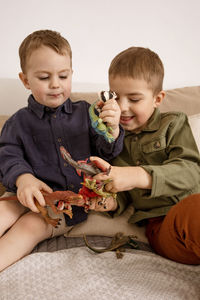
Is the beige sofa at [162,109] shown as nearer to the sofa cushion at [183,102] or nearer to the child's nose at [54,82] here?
the sofa cushion at [183,102]

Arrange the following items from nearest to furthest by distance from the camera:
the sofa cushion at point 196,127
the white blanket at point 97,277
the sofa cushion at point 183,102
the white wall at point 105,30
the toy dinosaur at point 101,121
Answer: the white blanket at point 97,277
the toy dinosaur at point 101,121
the sofa cushion at point 196,127
the sofa cushion at point 183,102
the white wall at point 105,30

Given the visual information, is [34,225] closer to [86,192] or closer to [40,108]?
[86,192]

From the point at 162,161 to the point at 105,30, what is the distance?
0.91 meters

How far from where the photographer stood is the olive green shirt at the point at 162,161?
0.85 meters

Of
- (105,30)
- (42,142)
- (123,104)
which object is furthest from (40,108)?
(105,30)

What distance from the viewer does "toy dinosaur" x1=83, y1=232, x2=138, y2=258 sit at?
2.78 ft

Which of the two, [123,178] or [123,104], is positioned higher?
[123,104]

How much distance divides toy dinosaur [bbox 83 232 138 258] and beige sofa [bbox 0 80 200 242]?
0.05 metres

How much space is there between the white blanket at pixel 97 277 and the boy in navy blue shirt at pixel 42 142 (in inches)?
3.7

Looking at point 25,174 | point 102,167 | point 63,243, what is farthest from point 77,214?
point 102,167

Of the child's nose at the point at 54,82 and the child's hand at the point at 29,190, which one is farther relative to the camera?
the child's nose at the point at 54,82

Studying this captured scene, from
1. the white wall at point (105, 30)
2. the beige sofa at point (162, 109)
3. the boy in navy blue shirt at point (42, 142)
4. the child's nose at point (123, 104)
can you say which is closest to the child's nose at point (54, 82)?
the boy in navy blue shirt at point (42, 142)

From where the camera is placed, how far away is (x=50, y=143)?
101 centimetres

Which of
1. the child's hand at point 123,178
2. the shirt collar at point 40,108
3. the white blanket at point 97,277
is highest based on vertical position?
the shirt collar at point 40,108
